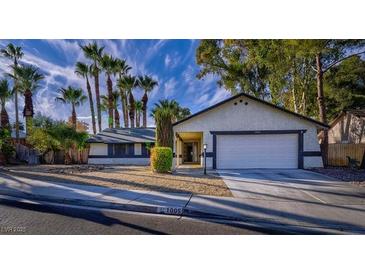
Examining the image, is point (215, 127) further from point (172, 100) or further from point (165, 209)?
point (172, 100)

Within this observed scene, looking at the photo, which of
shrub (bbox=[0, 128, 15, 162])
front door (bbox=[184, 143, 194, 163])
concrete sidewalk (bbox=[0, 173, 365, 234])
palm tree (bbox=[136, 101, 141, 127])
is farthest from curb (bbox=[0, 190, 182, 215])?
palm tree (bbox=[136, 101, 141, 127])

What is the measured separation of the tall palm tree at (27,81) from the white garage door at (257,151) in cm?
2213

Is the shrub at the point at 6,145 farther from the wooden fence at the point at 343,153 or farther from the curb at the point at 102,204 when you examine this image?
the wooden fence at the point at 343,153

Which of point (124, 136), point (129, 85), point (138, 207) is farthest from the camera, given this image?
point (129, 85)

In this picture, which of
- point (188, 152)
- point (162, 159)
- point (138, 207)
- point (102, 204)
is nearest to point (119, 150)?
point (188, 152)

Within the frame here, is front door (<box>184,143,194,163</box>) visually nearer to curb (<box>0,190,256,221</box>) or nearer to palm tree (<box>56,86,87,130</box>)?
palm tree (<box>56,86,87,130</box>)

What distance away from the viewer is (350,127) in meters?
23.2

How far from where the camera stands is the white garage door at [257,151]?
1484 centimetres

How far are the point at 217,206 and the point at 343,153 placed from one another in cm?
1473

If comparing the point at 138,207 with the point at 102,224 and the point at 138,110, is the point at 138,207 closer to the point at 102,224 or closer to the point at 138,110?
the point at 102,224

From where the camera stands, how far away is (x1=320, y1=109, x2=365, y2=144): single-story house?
71.4ft

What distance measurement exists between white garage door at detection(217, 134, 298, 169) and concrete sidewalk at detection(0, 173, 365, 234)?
26.9 feet

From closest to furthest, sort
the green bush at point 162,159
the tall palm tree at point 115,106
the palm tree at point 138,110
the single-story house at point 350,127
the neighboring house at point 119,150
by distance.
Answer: the green bush at point 162,159
the single-story house at point 350,127
the neighboring house at point 119,150
the tall palm tree at point 115,106
the palm tree at point 138,110

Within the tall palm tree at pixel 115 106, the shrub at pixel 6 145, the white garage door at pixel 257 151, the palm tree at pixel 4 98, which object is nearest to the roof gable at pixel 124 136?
the shrub at pixel 6 145
